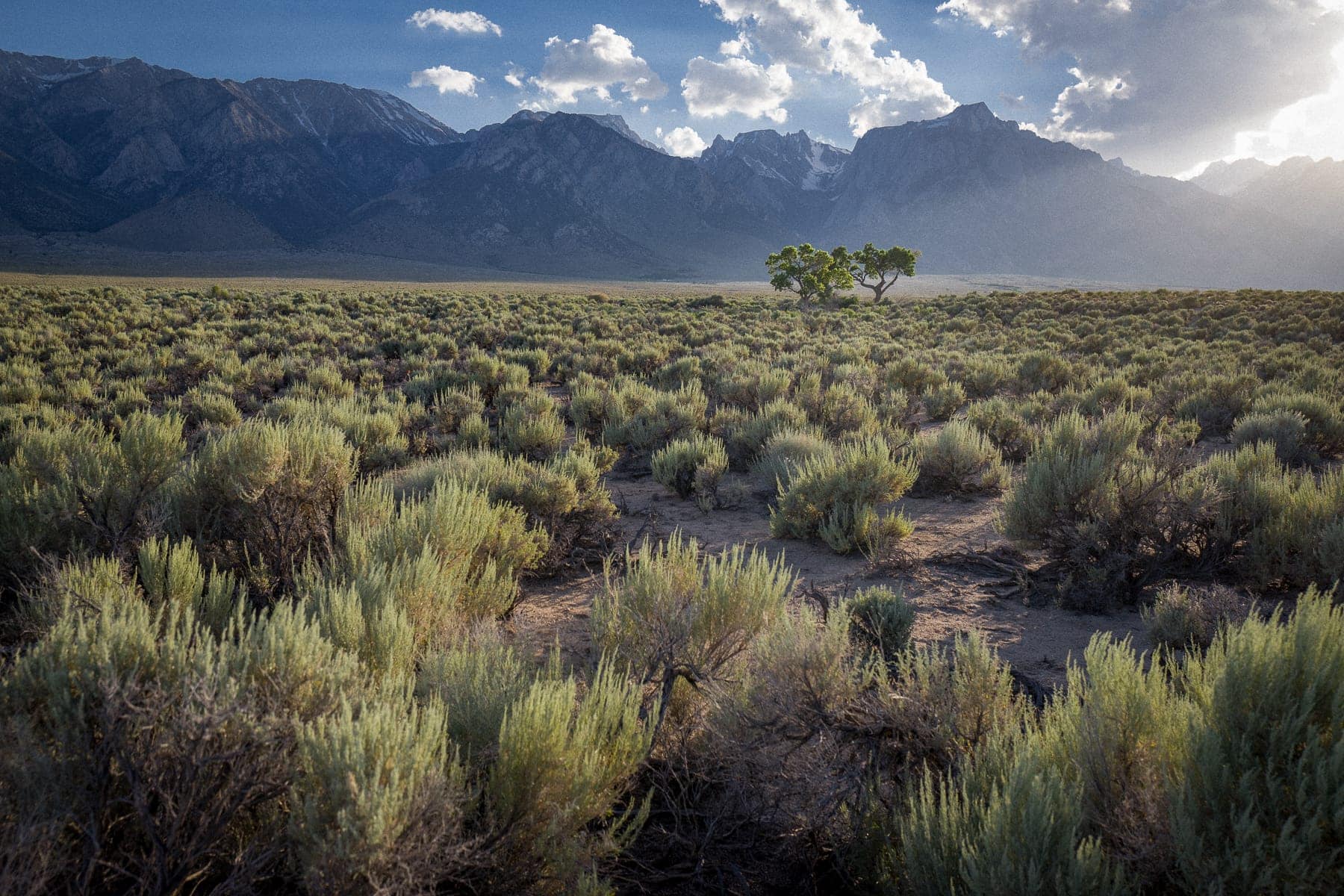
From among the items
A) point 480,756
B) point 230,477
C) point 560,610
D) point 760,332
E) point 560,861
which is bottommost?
point 560,610

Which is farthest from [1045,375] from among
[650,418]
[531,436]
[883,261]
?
[883,261]

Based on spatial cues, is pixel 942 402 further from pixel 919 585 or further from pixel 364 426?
pixel 364 426

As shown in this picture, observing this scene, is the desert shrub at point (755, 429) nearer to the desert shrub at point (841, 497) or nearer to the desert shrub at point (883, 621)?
the desert shrub at point (841, 497)

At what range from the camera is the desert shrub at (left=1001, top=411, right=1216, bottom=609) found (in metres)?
4.35

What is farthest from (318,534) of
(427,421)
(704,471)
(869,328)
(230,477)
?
(869,328)

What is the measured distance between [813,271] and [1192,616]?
144 feet

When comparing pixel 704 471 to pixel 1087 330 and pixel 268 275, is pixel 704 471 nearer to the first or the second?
pixel 1087 330

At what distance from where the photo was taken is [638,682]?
286cm

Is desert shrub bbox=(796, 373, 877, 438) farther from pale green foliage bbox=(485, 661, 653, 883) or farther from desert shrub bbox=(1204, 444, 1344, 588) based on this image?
pale green foliage bbox=(485, 661, 653, 883)

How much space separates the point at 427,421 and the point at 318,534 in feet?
16.6

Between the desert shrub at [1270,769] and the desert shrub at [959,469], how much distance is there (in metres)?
4.94

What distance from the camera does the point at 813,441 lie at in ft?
22.6

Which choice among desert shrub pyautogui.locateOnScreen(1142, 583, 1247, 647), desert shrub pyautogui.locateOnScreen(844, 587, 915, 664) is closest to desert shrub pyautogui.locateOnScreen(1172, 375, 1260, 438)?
desert shrub pyautogui.locateOnScreen(1142, 583, 1247, 647)

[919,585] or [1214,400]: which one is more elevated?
[1214,400]
